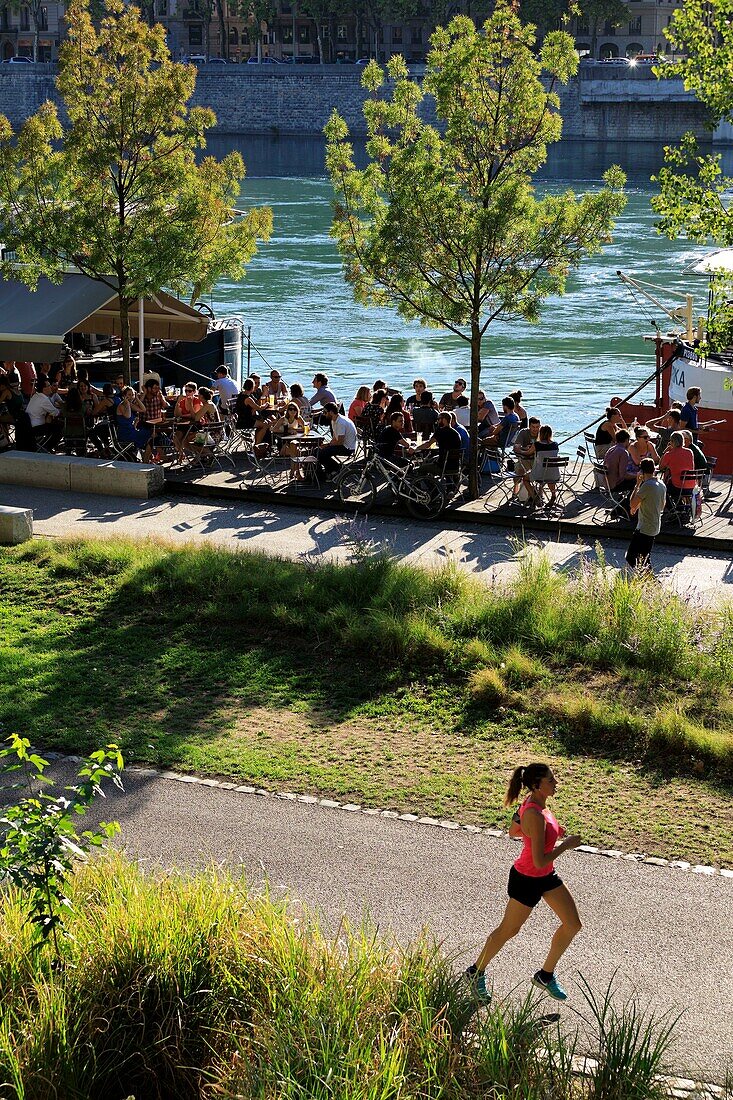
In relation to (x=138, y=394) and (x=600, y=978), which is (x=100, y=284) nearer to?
(x=138, y=394)

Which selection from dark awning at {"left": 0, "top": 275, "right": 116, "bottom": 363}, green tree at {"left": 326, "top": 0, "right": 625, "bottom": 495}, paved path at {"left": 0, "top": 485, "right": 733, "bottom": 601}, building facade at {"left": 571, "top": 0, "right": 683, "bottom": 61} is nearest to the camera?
paved path at {"left": 0, "top": 485, "right": 733, "bottom": 601}

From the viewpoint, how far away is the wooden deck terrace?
15.5 m

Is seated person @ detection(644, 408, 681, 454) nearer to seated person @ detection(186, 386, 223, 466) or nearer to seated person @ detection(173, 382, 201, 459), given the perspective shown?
seated person @ detection(186, 386, 223, 466)

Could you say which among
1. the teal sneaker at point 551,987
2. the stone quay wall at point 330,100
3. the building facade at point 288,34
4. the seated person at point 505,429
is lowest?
the teal sneaker at point 551,987

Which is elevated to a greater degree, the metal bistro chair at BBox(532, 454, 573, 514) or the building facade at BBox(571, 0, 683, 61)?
the building facade at BBox(571, 0, 683, 61)

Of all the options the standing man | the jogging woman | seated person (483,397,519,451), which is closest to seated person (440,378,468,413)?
seated person (483,397,519,451)

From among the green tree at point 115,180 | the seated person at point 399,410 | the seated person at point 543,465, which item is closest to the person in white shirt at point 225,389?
the green tree at point 115,180

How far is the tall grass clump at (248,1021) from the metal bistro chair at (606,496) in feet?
33.8

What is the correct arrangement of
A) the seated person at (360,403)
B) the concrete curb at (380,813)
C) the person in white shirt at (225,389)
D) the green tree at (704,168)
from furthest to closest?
the person in white shirt at (225,389)
the seated person at (360,403)
the green tree at (704,168)
the concrete curb at (380,813)

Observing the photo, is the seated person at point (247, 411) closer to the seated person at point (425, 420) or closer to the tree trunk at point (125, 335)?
the tree trunk at point (125, 335)

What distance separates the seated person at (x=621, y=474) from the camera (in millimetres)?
16016

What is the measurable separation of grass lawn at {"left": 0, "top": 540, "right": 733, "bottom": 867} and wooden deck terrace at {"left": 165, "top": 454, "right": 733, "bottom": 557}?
10.4 feet

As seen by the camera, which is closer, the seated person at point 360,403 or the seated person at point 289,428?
the seated person at point 289,428

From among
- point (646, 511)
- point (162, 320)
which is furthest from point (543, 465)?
point (162, 320)
